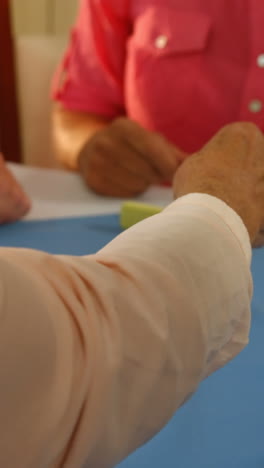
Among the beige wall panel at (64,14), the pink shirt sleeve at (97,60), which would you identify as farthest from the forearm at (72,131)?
the beige wall panel at (64,14)

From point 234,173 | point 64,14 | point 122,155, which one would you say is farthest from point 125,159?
point 64,14

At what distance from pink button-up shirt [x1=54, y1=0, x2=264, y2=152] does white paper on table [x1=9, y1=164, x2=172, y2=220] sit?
0.12m

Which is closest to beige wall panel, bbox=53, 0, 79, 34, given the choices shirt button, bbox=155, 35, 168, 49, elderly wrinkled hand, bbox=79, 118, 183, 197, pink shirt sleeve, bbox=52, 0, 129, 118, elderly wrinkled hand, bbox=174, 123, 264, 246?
pink shirt sleeve, bbox=52, 0, 129, 118

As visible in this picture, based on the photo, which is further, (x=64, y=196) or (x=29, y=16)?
(x=29, y=16)

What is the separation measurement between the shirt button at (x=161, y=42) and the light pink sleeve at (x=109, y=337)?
58 cm

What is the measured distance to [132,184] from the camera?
0.81 m

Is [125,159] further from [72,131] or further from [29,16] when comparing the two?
[29,16]

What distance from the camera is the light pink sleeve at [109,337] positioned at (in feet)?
0.82

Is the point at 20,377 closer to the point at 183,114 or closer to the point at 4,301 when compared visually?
the point at 4,301

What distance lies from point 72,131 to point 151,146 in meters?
0.22

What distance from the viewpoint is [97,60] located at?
0.93 m

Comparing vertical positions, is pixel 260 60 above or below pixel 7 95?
above

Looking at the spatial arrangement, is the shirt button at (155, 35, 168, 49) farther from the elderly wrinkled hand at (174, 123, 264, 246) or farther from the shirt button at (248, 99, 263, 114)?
the elderly wrinkled hand at (174, 123, 264, 246)

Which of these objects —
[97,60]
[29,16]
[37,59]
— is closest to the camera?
[97,60]
